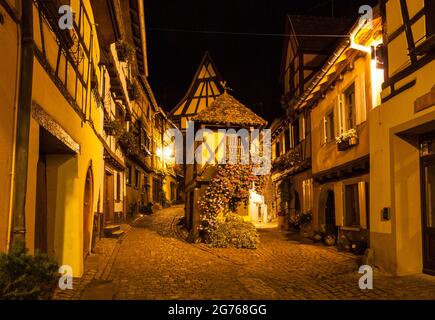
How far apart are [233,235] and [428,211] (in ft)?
21.4

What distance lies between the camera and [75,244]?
8242mm

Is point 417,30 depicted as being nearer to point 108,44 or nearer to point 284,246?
point 284,246

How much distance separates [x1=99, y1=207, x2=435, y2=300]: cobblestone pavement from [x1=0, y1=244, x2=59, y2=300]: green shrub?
2754 mm

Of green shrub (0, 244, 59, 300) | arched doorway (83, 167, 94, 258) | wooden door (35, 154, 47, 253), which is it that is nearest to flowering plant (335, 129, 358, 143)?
arched doorway (83, 167, 94, 258)

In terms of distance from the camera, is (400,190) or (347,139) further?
(347,139)

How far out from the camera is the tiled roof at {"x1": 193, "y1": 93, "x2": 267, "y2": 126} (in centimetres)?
1543

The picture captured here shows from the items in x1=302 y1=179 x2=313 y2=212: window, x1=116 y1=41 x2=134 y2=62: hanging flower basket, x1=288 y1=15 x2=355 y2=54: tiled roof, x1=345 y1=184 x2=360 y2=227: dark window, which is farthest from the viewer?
x1=288 y1=15 x2=355 y2=54: tiled roof

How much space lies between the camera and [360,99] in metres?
12.0

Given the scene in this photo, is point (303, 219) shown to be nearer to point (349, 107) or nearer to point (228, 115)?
point (228, 115)

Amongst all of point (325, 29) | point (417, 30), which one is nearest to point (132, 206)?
point (325, 29)

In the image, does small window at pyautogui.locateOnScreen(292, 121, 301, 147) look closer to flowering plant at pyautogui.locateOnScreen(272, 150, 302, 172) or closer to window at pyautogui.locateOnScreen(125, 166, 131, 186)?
flowering plant at pyautogui.locateOnScreen(272, 150, 302, 172)

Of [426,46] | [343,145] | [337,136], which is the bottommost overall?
[343,145]

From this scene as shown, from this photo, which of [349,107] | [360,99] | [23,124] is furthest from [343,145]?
[23,124]

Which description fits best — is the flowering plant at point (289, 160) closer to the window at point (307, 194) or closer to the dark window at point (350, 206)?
the window at point (307, 194)
